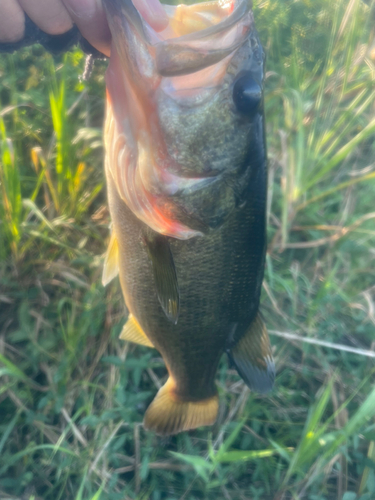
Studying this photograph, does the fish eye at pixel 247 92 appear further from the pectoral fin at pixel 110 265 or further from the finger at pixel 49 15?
the pectoral fin at pixel 110 265

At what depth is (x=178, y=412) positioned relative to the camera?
1647 millimetres

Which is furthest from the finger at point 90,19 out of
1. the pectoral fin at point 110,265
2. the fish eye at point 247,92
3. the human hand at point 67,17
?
the pectoral fin at point 110,265

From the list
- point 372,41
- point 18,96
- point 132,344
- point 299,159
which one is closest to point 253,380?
point 132,344

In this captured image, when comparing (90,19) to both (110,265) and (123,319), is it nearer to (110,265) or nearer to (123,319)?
(110,265)

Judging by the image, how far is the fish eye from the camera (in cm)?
97

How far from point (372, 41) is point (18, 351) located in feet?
10.3

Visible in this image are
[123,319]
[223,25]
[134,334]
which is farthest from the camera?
[123,319]

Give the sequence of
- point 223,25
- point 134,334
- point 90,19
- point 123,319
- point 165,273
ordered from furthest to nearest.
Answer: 1. point 123,319
2. point 134,334
3. point 165,273
4. point 90,19
5. point 223,25

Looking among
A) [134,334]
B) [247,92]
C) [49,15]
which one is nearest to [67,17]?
[49,15]

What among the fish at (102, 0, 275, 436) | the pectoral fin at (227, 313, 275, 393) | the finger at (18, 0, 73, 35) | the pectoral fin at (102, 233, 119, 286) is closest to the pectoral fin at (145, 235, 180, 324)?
the fish at (102, 0, 275, 436)

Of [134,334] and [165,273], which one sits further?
[134,334]

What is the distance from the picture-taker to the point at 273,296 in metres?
2.14

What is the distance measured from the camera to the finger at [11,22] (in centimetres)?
106

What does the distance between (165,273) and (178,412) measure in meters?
0.86
